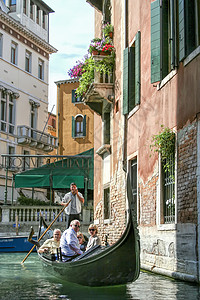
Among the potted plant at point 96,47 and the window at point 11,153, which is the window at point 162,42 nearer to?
the potted plant at point 96,47

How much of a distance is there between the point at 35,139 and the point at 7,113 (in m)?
2.16

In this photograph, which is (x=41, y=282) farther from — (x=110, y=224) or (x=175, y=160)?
(x=110, y=224)

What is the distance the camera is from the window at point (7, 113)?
1017 inches

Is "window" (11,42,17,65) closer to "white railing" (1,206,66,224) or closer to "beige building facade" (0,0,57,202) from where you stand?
"beige building facade" (0,0,57,202)

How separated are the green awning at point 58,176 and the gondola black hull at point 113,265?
11.5m

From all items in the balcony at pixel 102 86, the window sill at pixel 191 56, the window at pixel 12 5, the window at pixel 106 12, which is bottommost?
the window sill at pixel 191 56

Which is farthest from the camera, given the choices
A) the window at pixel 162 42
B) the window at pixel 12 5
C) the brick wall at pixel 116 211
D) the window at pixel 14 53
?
the window at pixel 12 5

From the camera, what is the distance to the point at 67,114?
29.8m

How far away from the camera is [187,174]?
7859 mm

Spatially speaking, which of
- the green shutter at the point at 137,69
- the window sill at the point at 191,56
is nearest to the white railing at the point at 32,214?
the green shutter at the point at 137,69

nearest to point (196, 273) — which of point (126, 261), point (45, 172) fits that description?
point (126, 261)

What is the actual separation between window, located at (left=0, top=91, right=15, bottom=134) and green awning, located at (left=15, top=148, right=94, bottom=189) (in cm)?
702

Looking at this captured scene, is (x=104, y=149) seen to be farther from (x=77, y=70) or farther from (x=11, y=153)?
(x=11, y=153)

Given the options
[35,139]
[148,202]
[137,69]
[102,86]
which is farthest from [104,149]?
[35,139]
